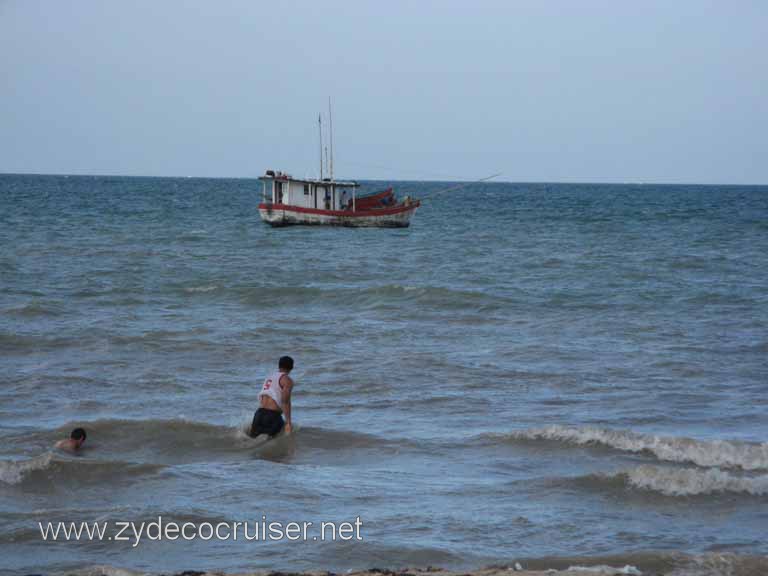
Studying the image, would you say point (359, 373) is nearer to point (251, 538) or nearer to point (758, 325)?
point (251, 538)

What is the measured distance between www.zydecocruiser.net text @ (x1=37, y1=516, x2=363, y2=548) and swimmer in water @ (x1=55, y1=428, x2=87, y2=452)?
245cm

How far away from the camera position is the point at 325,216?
43.6 metres

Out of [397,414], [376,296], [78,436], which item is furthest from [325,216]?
[78,436]

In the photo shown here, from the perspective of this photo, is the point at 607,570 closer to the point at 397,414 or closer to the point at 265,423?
the point at 265,423

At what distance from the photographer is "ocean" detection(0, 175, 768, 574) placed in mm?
7340

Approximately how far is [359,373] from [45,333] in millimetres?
6341

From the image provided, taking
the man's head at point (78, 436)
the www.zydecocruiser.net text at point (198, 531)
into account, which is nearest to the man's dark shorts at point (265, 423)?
the man's head at point (78, 436)

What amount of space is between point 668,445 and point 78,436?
241 inches

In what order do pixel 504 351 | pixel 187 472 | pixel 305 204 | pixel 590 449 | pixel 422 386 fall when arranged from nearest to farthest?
pixel 187 472 → pixel 590 449 → pixel 422 386 → pixel 504 351 → pixel 305 204

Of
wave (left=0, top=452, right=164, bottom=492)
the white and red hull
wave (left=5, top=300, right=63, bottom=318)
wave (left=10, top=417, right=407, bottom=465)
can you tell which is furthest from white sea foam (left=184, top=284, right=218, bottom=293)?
the white and red hull

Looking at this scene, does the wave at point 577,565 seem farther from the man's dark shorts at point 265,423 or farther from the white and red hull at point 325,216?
the white and red hull at point 325,216

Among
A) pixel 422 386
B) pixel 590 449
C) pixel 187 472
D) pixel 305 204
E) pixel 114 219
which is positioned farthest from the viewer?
pixel 114 219

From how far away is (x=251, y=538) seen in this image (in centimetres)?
730

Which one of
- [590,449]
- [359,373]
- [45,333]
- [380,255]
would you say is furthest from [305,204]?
[590,449]
